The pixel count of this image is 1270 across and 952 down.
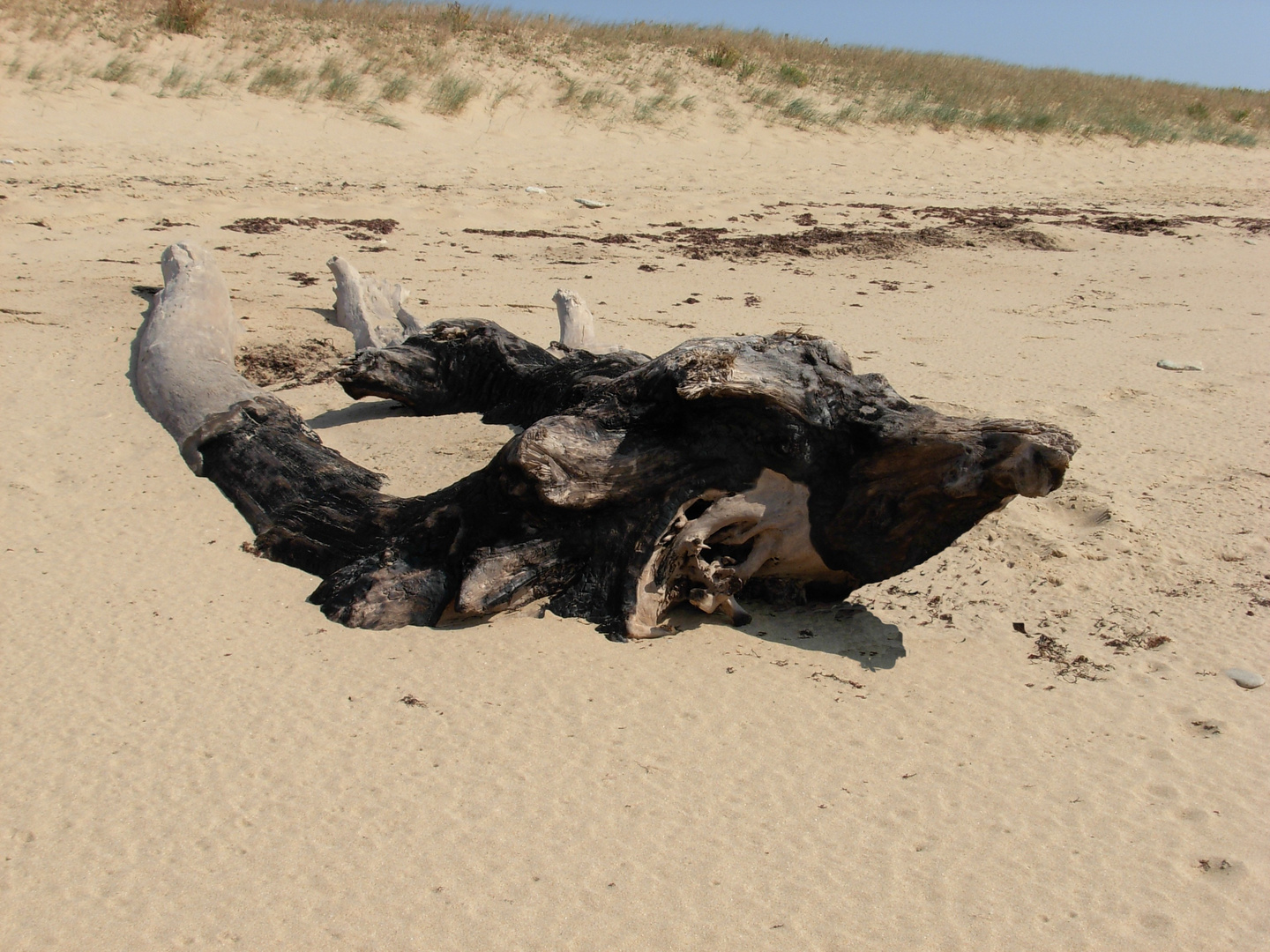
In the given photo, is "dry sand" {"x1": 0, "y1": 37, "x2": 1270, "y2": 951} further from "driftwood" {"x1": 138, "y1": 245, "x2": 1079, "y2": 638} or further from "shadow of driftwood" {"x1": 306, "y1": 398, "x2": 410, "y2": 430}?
"driftwood" {"x1": 138, "y1": 245, "x2": 1079, "y2": 638}

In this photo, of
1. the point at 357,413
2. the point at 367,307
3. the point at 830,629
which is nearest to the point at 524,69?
the point at 367,307

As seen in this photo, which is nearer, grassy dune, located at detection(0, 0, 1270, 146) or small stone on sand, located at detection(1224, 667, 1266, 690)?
small stone on sand, located at detection(1224, 667, 1266, 690)

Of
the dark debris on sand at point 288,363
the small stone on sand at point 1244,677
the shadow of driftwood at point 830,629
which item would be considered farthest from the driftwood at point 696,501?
the dark debris on sand at point 288,363

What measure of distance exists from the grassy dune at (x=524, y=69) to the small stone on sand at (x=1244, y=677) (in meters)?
12.5

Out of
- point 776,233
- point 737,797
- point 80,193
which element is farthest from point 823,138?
point 737,797

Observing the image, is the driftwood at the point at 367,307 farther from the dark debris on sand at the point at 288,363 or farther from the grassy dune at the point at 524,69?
the grassy dune at the point at 524,69

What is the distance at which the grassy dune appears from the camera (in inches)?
514

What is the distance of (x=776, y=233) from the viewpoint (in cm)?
1028

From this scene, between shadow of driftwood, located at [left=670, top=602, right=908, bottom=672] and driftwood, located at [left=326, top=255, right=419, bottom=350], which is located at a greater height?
driftwood, located at [left=326, top=255, right=419, bottom=350]

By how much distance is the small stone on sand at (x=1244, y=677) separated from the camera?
120 inches

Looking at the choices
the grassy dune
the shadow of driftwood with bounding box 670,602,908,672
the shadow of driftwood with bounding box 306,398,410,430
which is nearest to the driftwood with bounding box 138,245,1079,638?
the shadow of driftwood with bounding box 670,602,908,672

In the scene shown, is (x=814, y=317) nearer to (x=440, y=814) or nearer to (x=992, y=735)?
(x=992, y=735)

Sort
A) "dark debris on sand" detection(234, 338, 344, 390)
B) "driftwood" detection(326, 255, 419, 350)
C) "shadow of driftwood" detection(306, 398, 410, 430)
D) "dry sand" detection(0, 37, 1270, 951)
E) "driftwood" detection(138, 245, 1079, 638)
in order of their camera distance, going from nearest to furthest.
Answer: "dry sand" detection(0, 37, 1270, 951) < "driftwood" detection(138, 245, 1079, 638) < "shadow of driftwood" detection(306, 398, 410, 430) < "dark debris on sand" detection(234, 338, 344, 390) < "driftwood" detection(326, 255, 419, 350)

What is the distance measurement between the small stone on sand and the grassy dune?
1251 cm
